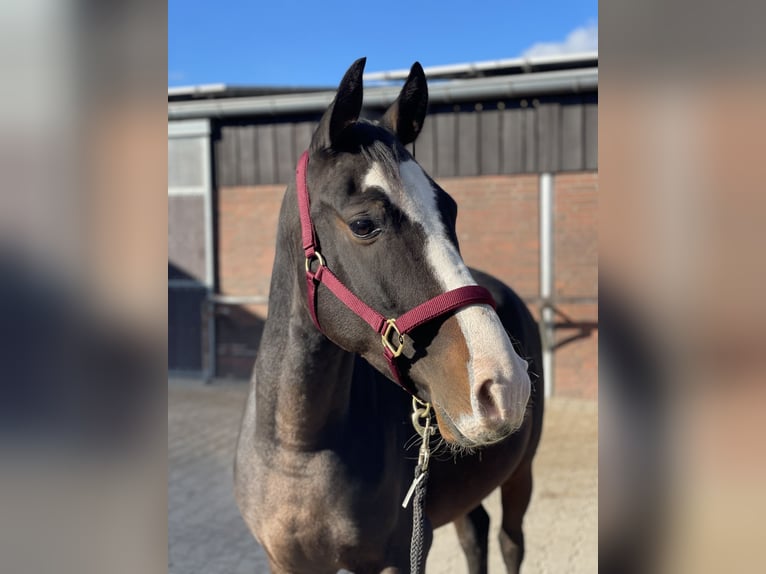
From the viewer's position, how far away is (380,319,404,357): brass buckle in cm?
146

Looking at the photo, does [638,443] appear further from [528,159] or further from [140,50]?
[528,159]

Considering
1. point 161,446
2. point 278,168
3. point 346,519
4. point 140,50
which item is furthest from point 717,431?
point 278,168

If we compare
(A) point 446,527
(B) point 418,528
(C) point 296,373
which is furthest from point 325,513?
(A) point 446,527

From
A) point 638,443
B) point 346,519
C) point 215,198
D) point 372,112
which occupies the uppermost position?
point 372,112

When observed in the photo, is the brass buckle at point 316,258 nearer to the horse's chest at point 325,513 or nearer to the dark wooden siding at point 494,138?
the horse's chest at point 325,513

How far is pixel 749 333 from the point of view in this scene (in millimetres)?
598

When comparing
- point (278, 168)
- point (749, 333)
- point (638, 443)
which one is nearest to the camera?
point (749, 333)

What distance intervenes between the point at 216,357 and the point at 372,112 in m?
4.53

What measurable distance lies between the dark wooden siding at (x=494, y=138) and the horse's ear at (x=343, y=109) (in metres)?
6.71

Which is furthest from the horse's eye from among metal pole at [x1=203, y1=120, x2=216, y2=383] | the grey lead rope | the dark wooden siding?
metal pole at [x1=203, y1=120, x2=216, y2=383]

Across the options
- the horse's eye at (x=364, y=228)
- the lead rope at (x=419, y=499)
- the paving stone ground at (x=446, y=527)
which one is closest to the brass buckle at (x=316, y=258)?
the horse's eye at (x=364, y=228)

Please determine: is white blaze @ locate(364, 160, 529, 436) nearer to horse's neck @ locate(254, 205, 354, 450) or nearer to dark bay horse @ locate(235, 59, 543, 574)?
dark bay horse @ locate(235, 59, 543, 574)

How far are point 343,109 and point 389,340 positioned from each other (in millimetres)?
643

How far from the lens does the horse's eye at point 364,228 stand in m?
1.50
